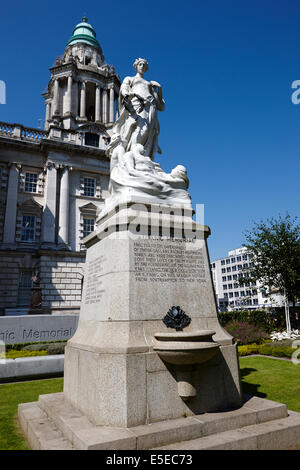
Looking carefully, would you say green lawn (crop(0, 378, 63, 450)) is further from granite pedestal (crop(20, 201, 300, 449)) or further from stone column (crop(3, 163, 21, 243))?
stone column (crop(3, 163, 21, 243))


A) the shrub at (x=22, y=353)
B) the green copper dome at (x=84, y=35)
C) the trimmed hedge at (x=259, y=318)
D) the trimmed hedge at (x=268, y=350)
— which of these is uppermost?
the green copper dome at (x=84, y=35)

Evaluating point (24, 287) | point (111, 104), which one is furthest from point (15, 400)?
point (111, 104)

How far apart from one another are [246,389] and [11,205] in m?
30.5

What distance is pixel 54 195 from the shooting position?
112ft

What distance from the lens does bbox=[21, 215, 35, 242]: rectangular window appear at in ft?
109

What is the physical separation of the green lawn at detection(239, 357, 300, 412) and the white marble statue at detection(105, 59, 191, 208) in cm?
546

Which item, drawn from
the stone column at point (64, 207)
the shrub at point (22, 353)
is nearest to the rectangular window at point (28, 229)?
the stone column at point (64, 207)

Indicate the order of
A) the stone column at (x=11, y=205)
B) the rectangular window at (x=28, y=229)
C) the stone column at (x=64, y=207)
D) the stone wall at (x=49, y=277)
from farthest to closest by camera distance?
the rectangular window at (x=28, y=229) < the stone column at (x=64, y=207) < the stone column at (x=11, y=205) < the stone wall at (x=49, y=277)

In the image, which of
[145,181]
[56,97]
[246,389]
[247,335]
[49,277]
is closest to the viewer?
[145,181]

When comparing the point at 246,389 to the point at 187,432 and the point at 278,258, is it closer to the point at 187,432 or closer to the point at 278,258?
the point at 187,432

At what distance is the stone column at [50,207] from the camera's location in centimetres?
3259

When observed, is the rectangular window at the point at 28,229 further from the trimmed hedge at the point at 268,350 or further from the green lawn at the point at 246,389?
the trimmed hedge at the point at 268,350

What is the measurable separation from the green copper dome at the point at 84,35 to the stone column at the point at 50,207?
23.4 metres

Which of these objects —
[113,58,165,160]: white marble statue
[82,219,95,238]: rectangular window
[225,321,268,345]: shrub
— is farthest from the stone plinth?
[82,219,95,238]: rectangular window
